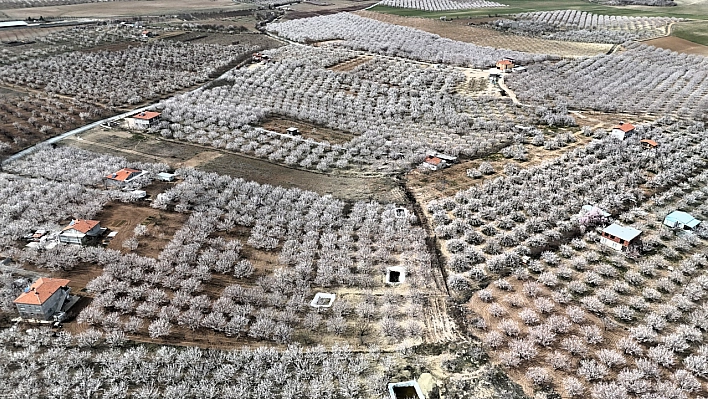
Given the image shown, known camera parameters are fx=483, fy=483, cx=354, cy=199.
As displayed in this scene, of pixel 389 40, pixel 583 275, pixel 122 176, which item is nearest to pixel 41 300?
pixel 122 176

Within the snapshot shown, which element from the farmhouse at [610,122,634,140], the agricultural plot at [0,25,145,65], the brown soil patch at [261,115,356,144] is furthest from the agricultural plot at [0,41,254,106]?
the farmhouse at [610,122,634,140]

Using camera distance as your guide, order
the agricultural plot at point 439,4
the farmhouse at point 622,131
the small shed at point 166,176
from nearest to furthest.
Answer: the small shed at point 166,176, the farmhouse at point 622,131, the agricultural plot at point 439,4

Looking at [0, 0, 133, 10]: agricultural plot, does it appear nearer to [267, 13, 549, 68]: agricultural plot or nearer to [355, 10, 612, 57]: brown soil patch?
[267, 13, 549, 68]: agricultural plot

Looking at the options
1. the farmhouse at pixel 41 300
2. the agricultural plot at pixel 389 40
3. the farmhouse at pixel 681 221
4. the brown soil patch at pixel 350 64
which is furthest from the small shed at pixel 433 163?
the agricultural plot at pixel 389 40

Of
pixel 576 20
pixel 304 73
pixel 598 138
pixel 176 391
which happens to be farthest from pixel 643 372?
pixel 576 20

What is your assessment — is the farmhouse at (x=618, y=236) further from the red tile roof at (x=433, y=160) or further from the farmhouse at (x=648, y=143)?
→ the farmhouse at (x=648, y=143)

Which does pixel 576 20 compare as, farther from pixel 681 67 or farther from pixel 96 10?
pixel 96 10

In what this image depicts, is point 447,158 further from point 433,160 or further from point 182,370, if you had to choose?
point 182,370
